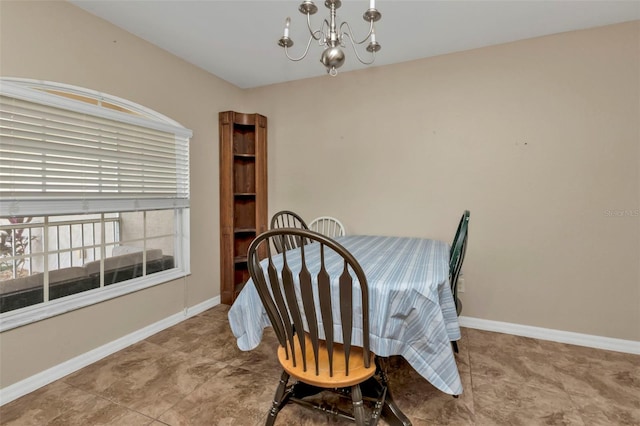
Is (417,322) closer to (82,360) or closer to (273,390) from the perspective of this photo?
(273,390)

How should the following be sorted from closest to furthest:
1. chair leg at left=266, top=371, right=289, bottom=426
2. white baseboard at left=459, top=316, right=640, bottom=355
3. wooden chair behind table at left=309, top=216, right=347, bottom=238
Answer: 1. chair leg at left=266, top=371, right=289, bottom=426
2. white baseboard at left=459, top=316, right=640, bottom=355
3. wooden chair behind table at left=309, top=216, right=347, bottom=238

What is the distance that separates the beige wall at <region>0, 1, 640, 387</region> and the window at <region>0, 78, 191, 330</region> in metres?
0.13

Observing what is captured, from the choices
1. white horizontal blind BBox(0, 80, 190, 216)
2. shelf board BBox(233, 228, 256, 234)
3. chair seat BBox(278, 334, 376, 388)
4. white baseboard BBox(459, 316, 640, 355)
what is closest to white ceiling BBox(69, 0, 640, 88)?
white horizontal blind BBox(0, 80, 190, 216)

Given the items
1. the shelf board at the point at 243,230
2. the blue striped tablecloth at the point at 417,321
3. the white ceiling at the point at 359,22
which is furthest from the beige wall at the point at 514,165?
the blue striped tablecloth at the point at 417,321

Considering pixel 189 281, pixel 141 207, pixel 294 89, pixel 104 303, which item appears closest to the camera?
pixel 104 303

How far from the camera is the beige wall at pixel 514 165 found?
7.19 feet

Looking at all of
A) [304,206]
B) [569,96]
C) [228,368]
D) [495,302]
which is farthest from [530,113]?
[228,368]

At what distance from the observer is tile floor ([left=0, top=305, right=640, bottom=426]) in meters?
1.52

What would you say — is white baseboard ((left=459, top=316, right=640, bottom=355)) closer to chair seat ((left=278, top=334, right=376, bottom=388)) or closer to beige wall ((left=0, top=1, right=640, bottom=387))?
beige wall ((left=0, top=1, right=640, bottom=387))

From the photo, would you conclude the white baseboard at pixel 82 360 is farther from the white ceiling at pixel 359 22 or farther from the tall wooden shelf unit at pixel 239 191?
the white ceiling at pixel 359 22

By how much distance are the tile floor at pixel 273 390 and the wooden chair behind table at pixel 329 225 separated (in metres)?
1.19

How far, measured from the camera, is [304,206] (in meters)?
3.20

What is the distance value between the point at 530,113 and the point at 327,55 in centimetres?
189

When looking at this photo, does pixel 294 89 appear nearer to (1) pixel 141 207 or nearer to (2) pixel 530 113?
(1) pixel 141 207
